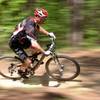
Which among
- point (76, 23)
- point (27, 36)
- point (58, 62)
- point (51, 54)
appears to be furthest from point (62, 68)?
point (76, 23)

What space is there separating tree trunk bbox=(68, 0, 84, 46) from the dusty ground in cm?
77

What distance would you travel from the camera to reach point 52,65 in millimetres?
9055

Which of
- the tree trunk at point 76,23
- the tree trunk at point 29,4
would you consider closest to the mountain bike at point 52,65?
the tree trunk at point 76,23

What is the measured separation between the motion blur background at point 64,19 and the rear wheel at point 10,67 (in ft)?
8.74

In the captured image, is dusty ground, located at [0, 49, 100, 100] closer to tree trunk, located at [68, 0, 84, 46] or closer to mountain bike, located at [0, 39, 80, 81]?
mountain bike, located at [0, 39, 80, 81]

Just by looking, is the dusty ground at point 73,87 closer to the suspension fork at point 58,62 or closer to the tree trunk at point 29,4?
the suspension fork at point 58,62

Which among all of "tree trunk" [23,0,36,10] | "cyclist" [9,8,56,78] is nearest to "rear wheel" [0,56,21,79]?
"cyclist" [9,8,56,78]

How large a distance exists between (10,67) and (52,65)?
1.06 meters

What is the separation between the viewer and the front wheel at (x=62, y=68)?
29.4ft

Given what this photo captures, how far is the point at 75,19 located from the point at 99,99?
213 inches

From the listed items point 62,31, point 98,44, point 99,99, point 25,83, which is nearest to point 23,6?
point 62,31

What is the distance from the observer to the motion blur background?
12.4m

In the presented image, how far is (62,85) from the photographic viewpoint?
8969mm

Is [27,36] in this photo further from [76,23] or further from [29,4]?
[29,4]
